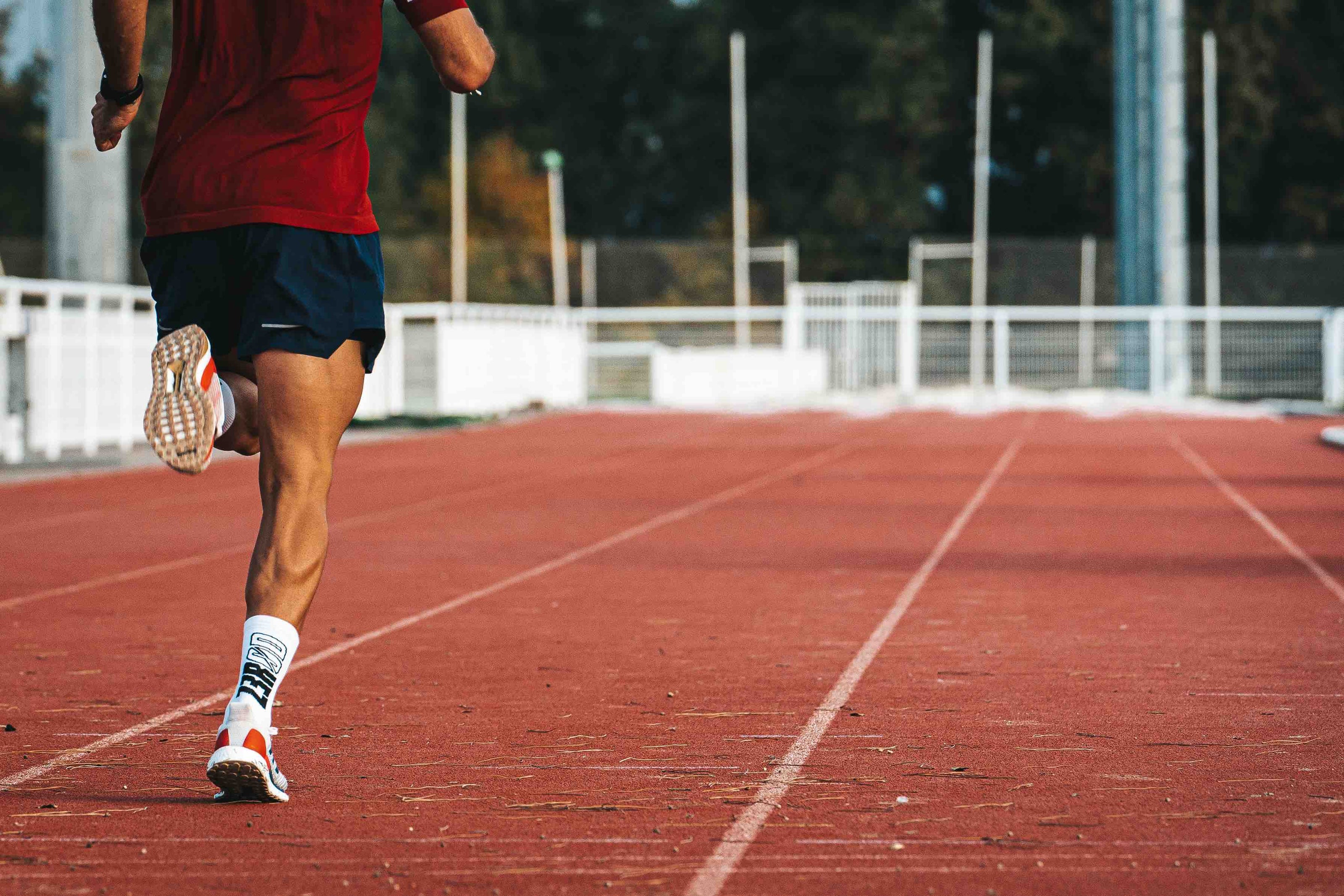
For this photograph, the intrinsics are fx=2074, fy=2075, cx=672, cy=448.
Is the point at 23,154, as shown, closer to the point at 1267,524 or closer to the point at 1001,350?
the point at 1001,350

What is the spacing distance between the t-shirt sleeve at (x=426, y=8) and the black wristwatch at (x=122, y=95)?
72 centimetres

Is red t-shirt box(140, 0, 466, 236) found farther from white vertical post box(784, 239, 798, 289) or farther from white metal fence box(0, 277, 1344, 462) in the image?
white vertical post box(784, 239, 798, 289)

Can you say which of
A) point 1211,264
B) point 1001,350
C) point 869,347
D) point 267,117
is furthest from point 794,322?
point 267,117

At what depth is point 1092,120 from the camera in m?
52.6

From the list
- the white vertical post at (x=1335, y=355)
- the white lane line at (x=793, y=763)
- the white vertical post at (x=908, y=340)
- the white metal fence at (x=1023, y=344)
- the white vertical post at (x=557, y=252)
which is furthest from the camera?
the white vertical post at (x=557, y=252)

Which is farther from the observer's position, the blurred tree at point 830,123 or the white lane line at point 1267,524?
the blurred tree at point 830,123

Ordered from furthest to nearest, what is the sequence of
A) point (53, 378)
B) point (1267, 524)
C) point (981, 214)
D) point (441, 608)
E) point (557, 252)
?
point (981, 214) → point (557, 252) → point (53, 378) → point (1267, 524) → point (441, 608)

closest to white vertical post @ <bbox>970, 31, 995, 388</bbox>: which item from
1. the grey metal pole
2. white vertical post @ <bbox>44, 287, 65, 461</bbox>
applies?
the grey metal pole

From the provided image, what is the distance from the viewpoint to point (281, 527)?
4289 mm

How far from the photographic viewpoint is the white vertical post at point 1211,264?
34.7 m

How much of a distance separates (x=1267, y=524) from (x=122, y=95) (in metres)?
9.53

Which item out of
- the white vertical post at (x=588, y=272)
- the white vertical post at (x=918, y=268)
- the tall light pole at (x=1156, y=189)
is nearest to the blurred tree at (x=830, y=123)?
the white vertical post at (x=918, y=268)

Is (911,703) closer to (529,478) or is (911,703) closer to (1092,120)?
(529,478)

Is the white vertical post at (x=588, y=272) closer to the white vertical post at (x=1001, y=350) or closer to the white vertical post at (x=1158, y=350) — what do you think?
the white vertical post at (x=1001, y=350)
